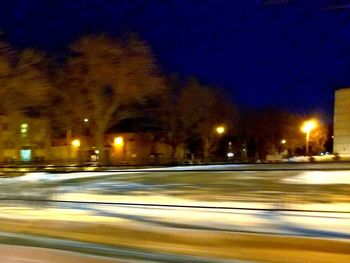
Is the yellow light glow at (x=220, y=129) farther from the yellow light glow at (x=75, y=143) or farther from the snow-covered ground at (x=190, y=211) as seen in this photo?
the snow-covered ground at (x=190, y=211)

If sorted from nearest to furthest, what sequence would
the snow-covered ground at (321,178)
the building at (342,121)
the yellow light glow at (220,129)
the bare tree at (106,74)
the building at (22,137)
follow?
the snow-covered ground at (321,178)
the building at (22,137)
the bare tree at (106,74)
the building at (342,121)
the yellow light glow at (220,129)

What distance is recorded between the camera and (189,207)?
1266cm

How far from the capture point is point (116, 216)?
500 inches

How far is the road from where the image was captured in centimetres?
976

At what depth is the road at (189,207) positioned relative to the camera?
976 cm

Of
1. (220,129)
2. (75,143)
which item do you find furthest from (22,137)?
(75,143)

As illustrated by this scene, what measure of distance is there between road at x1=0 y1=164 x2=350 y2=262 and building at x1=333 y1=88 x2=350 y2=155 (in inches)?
895

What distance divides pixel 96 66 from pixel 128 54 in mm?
2047

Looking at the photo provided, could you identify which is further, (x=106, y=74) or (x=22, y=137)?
(x=22, y=137)

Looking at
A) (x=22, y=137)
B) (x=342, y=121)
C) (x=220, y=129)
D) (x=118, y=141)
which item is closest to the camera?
(x=342, y=121)

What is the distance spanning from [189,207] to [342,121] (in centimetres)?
2765

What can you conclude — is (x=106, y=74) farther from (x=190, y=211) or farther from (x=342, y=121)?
(x=190, y=211)

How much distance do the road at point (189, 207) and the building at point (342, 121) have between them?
22.7 meters

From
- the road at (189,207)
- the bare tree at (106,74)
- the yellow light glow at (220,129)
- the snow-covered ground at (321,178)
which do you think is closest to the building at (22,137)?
the bare tree at (106,74)
